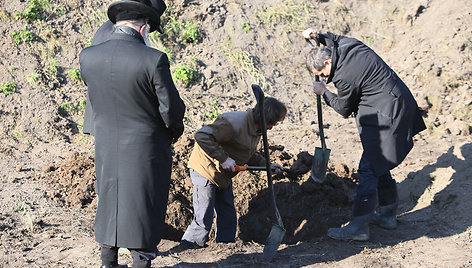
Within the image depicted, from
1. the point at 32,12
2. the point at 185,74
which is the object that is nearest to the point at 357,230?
the point at 185,74

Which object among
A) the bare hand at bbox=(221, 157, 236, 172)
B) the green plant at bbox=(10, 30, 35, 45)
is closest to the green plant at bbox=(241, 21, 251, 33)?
the green plant at bbox=(10, 30, 35, 45)

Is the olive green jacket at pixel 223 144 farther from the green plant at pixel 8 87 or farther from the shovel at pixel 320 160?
the green plant at pixel 8 87

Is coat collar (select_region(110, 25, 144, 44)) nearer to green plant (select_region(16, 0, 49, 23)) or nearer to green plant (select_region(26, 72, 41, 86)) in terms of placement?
green plant (select_region(26, 72, 41, 86))

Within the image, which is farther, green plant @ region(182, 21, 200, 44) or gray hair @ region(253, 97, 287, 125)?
green plant @ region(182, 21, 200, 44)

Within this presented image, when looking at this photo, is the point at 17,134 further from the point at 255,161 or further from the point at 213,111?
the point at 255,161

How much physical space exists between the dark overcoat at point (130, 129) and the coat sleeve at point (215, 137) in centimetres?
70

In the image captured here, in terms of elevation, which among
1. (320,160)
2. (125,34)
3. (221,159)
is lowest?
(320,160)

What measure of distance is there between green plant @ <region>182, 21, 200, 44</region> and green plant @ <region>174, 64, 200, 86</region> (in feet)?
2.63

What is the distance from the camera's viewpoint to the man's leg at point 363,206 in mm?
4730

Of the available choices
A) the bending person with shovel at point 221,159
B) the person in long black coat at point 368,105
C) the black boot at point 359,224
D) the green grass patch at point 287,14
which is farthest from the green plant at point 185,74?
the black boot at point 359,224

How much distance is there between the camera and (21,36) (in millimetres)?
8359

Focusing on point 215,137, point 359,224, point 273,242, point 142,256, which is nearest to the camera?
point 142,256

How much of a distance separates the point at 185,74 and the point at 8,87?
8.68 ft

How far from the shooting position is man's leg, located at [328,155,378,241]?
15.5 ft
